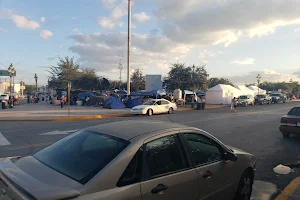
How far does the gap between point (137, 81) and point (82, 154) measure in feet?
175

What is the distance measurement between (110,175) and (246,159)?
282cm

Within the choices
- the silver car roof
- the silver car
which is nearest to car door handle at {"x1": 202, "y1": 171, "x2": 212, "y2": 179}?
the silver car

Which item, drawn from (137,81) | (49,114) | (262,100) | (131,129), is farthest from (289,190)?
(137,81)

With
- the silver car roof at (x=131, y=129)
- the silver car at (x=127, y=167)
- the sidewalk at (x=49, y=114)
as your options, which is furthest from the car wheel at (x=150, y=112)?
the silver car roof at (x=131, y=129)

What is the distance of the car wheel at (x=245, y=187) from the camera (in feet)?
14.0

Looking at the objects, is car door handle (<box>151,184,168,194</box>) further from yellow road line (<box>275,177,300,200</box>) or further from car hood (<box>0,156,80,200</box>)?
yellow road line (<box>275,177,300,200</box>)

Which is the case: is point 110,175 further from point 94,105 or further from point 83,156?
point 94,105

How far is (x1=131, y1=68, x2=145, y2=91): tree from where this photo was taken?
183ft

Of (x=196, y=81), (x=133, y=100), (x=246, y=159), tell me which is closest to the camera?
(x=246, y=159)

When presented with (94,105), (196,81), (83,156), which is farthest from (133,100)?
(83,156)

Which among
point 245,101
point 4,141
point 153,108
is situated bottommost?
point 4,141

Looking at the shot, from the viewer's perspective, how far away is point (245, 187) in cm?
439

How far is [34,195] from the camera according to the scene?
7.27ft

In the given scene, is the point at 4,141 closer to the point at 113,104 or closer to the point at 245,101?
the point at 113,104
